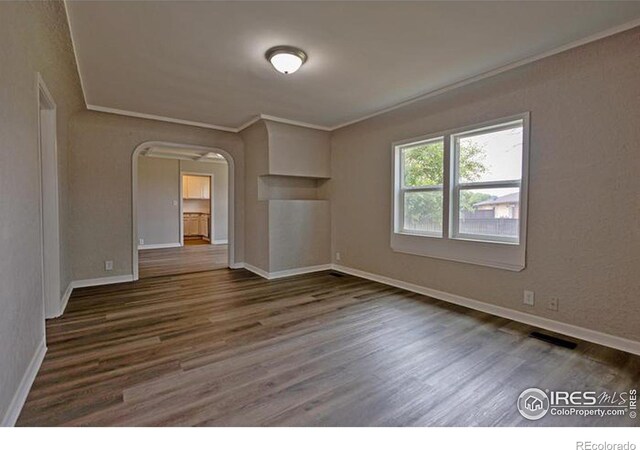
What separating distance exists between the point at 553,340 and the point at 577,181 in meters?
1.38

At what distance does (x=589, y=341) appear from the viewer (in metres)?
2.59

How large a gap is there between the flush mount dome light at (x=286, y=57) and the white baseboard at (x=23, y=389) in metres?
2.89

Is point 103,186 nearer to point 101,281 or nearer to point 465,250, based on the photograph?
point 101,281

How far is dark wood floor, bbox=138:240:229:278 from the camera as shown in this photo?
17.6 feet

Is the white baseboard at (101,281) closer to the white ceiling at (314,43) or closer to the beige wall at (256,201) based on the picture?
the beige wall at (256,201)

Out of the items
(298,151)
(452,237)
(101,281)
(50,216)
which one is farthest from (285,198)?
(50,216)

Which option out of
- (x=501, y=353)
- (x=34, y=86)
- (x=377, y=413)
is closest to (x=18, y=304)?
(x=34, y=86)

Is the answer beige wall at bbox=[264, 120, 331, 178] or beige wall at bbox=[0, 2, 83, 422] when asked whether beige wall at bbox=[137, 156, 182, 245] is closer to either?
beige wall at bbox=[264, 120, 331, 178]

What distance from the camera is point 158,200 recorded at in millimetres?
8148

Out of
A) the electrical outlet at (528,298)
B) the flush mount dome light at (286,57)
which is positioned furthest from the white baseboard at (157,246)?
the electrical outlet at (528,298)

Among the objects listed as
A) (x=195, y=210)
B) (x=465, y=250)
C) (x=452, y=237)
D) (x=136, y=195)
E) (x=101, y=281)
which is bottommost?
(x=101, y=281)

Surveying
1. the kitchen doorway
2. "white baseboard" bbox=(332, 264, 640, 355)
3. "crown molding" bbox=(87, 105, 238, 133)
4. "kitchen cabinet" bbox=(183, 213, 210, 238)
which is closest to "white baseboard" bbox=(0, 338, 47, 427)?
"crown molding" bbox=(87, 105, 238, 133)

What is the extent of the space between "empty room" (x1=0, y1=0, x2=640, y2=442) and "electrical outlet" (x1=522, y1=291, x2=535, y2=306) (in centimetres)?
1

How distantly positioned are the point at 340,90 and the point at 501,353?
10.2 ft
